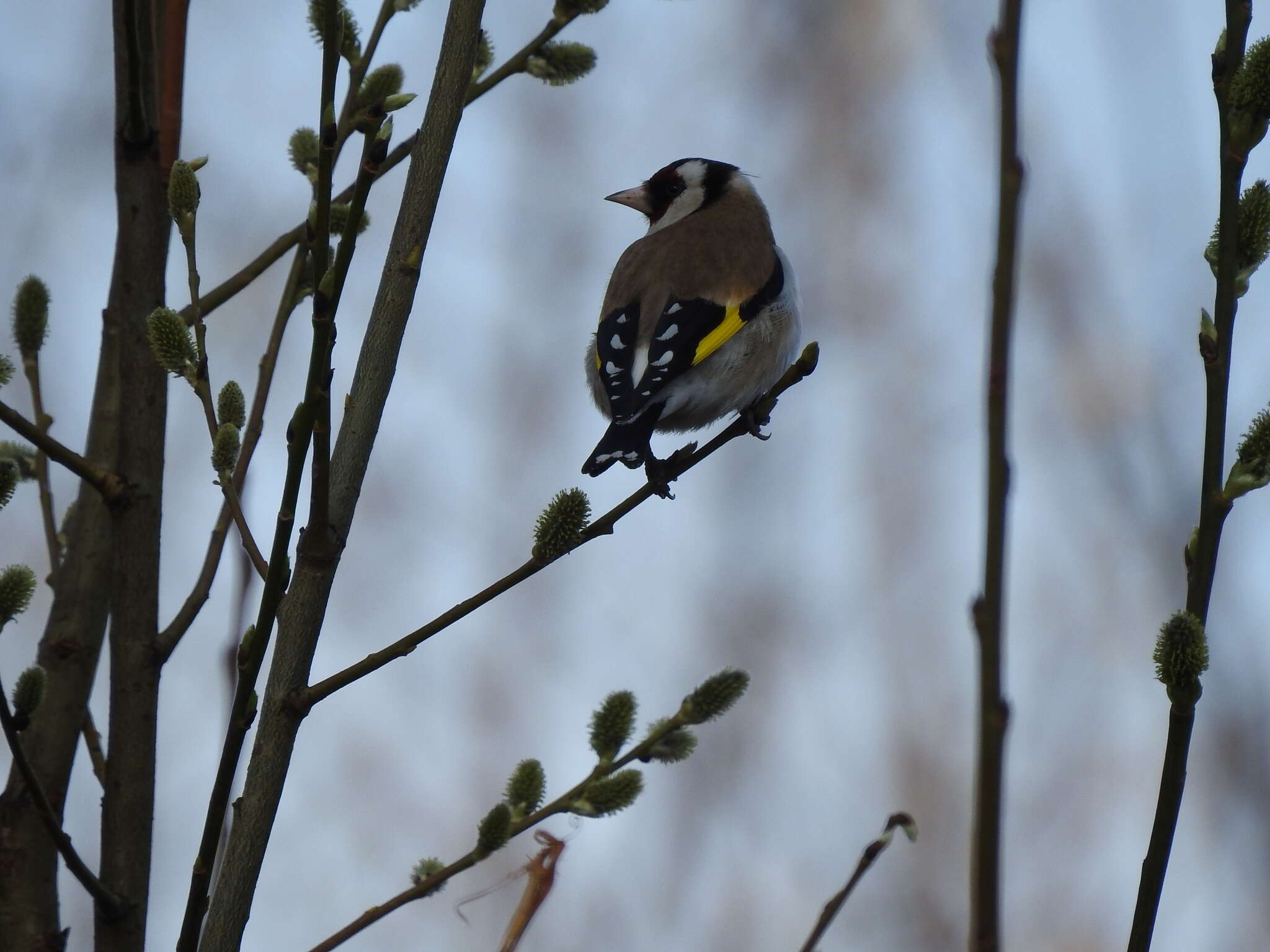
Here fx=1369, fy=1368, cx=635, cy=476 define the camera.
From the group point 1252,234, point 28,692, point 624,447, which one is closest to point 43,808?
point 28,692

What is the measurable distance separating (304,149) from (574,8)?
1.74 feet

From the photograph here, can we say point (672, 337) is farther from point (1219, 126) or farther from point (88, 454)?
point (1219, 126)

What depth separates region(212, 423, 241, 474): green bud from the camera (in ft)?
5.78

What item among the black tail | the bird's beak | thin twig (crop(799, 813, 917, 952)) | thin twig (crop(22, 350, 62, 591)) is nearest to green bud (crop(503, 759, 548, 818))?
thin twig (crop(799, 813, 917, 952))

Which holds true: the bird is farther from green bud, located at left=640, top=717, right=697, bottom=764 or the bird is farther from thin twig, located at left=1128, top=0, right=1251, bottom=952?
thin twig, located at left=1128, top=0, right=1251, bottom=952

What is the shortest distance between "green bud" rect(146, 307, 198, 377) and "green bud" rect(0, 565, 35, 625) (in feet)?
1.09

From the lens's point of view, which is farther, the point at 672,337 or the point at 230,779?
the point at 672,337

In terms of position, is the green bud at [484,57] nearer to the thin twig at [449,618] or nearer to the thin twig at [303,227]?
the thin twig at [303,227]

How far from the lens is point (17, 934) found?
6.42 feet

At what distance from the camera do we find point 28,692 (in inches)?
72.2

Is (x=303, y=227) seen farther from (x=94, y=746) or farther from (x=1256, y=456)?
(x=1256, y=456)

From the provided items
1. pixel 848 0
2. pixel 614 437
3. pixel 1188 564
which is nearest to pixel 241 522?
pixel 1188 564

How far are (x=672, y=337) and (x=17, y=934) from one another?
6.90 feet

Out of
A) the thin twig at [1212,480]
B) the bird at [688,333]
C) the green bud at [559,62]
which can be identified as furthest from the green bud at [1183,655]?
the bird at [688,333]
